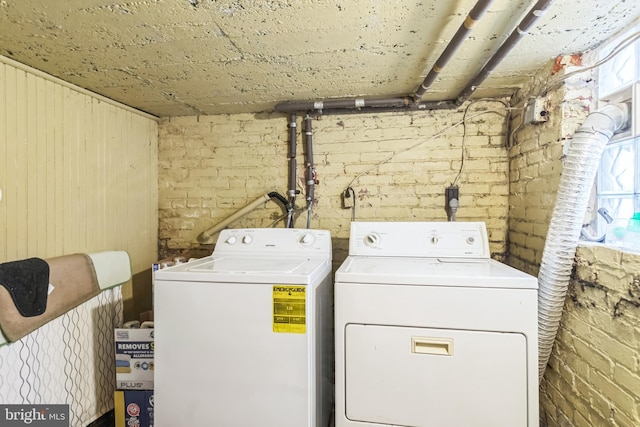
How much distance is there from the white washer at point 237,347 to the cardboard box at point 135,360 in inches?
15.0

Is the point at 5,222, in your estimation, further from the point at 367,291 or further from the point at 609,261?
the point at 609,261

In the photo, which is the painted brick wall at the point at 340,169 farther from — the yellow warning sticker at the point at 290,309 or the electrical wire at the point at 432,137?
the yellow warning sticker at the point at 290,309

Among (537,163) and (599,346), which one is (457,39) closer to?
(537,163)

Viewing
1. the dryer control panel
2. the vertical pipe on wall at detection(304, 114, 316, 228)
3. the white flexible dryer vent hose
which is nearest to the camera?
the white flexible dryer vent hose

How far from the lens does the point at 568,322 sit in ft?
4.68

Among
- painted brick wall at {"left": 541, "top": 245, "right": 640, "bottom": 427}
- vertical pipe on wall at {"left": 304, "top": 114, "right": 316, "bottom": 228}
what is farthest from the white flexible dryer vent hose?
vertical pipe on wall at {"left": 304, "top": 114, "right": 316, "bottom": 228}

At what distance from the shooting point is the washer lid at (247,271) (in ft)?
4.46

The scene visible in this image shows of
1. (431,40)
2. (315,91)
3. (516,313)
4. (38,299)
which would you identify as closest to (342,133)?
(315,91)

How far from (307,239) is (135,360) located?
1.16m

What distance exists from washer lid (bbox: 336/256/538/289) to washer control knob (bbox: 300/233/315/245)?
0.35 m

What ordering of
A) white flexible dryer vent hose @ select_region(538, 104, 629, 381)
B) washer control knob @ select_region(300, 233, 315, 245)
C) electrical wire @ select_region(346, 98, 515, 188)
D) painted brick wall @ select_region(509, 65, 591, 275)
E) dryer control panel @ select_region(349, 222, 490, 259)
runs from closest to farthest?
white flexible dryer vent hose @ select_region(538, 104, 629, 381) → painted brick wall @ select_region(509, 65, 591, 275) → dryer control panel @ select_region(349, 222, 490, 259) → washer control knob @ select_region(300, 233, 315, 245) → electrical wire @ select_region(346, 98, 515, 188)

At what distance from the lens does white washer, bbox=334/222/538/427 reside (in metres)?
1.25

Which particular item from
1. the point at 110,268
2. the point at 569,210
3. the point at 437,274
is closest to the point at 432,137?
the point at 569,210

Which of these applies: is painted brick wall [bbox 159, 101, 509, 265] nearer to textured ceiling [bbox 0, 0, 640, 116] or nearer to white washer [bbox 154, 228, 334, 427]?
textured ceiling [bbox 0, 0, 640, 116]
